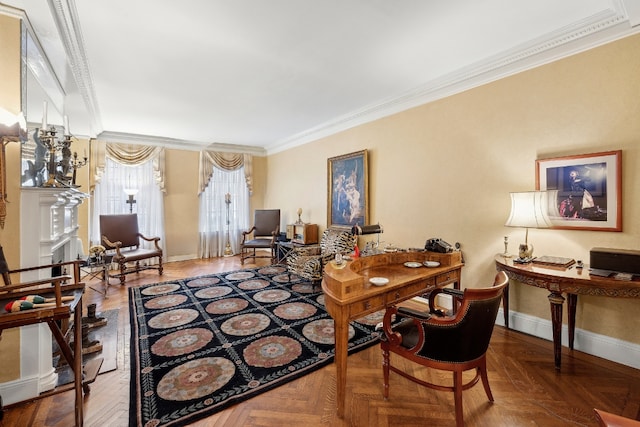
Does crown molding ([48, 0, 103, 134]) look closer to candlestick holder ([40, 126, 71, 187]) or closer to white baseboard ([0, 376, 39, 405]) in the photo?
candlestick holder ([40, 126, 71, 187])

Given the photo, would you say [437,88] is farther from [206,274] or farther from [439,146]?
[206,274]

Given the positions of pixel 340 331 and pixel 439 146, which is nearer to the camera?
pixel 340 331

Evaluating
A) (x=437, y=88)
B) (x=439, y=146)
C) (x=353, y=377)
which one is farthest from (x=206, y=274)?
(x=437, y=88)

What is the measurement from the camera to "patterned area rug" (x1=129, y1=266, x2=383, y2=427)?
1888mm

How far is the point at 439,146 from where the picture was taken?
11.2 feet

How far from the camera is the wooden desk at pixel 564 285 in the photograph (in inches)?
74.1

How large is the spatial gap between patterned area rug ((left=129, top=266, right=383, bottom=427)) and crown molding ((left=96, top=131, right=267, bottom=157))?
11.1ft

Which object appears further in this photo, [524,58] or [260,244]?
[260,244]

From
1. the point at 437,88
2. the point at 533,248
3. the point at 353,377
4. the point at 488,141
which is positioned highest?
the point at 437,88

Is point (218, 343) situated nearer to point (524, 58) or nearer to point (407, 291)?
point (407, 291)

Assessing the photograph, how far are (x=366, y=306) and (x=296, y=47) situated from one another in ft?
8.01

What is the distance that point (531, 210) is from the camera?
2.44 metres

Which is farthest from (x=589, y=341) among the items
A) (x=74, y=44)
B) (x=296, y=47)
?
(x=74, y=44)

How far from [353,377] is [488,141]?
2.76 metres
